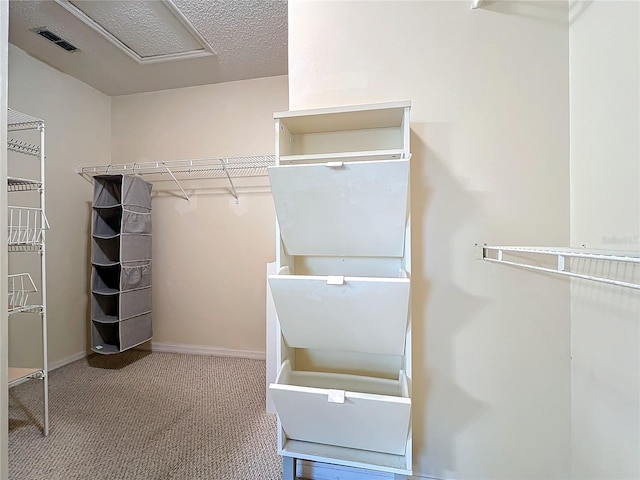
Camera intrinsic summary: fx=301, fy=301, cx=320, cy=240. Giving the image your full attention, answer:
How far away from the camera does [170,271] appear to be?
9.70ft

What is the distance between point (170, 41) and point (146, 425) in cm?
260

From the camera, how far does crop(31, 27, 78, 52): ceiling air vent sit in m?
2.09

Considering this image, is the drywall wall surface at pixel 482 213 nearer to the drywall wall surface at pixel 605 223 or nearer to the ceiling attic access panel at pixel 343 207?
the drywall wall surface at pixel 605 223

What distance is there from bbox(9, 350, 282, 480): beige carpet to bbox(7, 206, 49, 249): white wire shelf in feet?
3.46

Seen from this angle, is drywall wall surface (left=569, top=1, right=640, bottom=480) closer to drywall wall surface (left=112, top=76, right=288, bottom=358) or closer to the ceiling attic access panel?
the ceiling attic access panel

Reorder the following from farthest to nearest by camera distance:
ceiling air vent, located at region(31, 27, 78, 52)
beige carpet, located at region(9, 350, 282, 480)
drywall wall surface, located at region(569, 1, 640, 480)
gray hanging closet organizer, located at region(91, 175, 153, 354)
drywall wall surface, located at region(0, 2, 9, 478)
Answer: gray hanging closet organizer, located at region(91, 175, 153, 354) < ceiling air vent, located at region(31, 27, 78, 52) < beige carpet, located at region(9, 350, 282, 480) < drywall wall surface, located at region(569, 1, 640, 480) < drywall wall surface, located at region(0, 2, 9, 478)

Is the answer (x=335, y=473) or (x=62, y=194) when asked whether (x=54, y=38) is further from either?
(x=335, y=473)

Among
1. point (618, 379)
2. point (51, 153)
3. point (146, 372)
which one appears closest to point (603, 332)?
point (618, 379)

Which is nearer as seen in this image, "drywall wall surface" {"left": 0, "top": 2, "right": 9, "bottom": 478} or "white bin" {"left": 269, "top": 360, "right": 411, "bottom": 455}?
"drywall wall surface" {"left": 0, "top": 2, "right": 9, "bottom": 478}

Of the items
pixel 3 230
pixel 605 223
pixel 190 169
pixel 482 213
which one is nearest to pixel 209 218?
pixel 190 169

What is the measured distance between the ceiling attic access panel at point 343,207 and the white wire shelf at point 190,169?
1.66 meters

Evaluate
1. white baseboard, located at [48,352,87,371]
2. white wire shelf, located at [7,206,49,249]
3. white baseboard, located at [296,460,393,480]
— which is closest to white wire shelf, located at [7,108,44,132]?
white wire shelf, located at [7,206,49,249]

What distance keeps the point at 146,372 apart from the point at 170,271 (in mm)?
916

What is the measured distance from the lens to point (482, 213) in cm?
124
